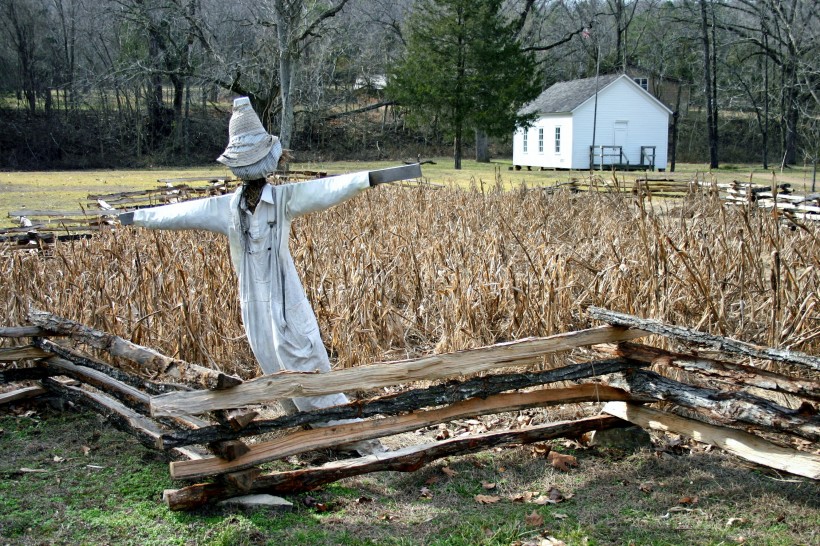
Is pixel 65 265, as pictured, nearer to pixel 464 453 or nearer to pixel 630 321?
pixel 464 453

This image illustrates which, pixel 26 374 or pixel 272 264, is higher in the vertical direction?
pixel 272 264

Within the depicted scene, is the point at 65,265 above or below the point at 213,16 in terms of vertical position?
below

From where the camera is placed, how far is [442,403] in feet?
14.5

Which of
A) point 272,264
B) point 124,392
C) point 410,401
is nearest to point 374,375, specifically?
point 410,401

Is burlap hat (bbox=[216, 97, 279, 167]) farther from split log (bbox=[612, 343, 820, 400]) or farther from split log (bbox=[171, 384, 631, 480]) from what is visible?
split log (bbox=[612, 343, 820, 400])

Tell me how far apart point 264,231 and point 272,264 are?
182 mm

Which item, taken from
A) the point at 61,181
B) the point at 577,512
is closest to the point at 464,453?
the point at 577,512

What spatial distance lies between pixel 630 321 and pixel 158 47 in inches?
1448

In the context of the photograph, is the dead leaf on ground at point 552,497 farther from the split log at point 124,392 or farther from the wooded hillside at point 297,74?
the wooded hillside at point 297,74

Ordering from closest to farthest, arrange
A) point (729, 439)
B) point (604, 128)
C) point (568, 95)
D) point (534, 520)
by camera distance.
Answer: point (534, 520) < point (729, 439) < point (604, 128) < point (568, 95)

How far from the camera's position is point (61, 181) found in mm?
26594

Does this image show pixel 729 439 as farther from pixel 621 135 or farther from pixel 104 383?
pixel 621 135

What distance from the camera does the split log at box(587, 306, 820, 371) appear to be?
4070 millimetres

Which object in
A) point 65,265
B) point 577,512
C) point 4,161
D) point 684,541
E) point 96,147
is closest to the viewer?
point 684,541
